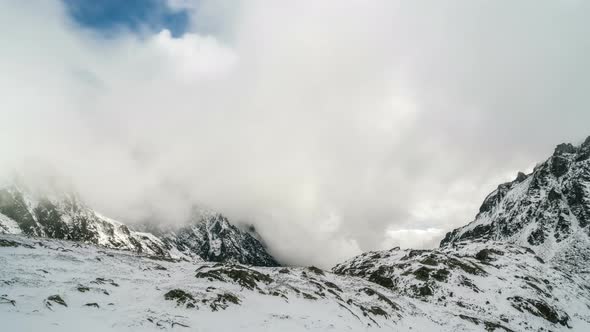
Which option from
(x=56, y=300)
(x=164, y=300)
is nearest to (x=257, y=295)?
(x=164, y=300)

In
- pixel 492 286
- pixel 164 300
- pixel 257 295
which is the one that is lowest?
pixel 164 300

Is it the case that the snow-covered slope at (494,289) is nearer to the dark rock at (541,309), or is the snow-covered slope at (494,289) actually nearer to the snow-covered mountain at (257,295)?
the dark rock at (541,309)

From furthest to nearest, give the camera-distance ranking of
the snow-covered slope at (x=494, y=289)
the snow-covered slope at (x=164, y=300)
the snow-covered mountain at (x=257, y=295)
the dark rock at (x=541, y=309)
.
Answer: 1. the dark rock at (x=541, y=309)
2. the snow-covered slope at (x=494, y=289)
3. the snow-covered mountain at (x=257, y=295)
4. the snow-covered slope at (x=164, y=300)

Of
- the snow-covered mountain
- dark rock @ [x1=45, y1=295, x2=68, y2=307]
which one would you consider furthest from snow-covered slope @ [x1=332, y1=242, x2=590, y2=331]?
dark rock @ [x1=45, y1=295, x2=68, y2=307]

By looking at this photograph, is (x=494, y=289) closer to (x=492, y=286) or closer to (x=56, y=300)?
(x=492, y=286)

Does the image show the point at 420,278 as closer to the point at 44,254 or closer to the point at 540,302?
the point at 540,302

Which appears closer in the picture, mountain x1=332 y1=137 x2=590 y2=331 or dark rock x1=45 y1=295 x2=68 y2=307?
dark rock x1=45 y1=295 x2=68 y2=307

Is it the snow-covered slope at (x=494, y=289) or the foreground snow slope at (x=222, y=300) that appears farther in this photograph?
the snow-covered slope at (x=494, y=289)

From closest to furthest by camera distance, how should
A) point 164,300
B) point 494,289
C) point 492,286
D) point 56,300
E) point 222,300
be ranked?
point 56,300 < point 164,300 < point 222,300 < point 494,289 < point 492,286

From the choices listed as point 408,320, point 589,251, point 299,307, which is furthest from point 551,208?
point 299,307

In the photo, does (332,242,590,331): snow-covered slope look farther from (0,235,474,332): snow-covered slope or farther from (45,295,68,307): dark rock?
(45,295,68,307): dark rock

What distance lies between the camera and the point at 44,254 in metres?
42.3

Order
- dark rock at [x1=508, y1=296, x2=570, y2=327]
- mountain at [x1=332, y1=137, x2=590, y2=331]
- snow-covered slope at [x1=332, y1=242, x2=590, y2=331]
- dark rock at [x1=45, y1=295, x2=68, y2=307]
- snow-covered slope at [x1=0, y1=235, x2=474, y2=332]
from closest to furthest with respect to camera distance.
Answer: snow-covered slope at [x1=0, y1=235, x2=474, y2=332] → dark rock at [x1=45, y1=295, x2=68, y2=307] → snow-covered slope at [x1=332, y1=242, x2=590, y2=331] → mountain at [x1=332, y1=137, x2=590, y2=331] → dark rock at [x1=508, y1=296, x2=570, y2=327]

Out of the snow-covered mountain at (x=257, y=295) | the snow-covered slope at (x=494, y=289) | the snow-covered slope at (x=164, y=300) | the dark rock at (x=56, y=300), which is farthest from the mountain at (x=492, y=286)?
the dark rock at (x=56, y=300)
